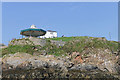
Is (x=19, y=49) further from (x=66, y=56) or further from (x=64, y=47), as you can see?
(x=66, y=56)

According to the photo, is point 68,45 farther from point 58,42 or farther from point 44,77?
point 44,77

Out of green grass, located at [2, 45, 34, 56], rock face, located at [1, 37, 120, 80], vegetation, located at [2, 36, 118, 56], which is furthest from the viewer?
vegetation, located at [2, 36, 118, 56]

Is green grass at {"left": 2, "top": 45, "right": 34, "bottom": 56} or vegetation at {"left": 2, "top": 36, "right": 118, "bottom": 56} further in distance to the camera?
vegetation at {"left": 2, "top": 36, "right": 118, "bottom": 56}

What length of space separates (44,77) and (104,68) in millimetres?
10712

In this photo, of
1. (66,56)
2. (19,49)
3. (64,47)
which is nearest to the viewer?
(66,56)

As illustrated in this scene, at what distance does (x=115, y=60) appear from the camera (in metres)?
22.2

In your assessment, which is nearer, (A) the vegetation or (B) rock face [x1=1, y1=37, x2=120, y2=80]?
(B) rock face [x1=1, y1=37, x2=120, y2=80]

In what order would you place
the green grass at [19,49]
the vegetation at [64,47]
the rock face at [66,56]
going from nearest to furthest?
the rock face at [66,56]
the green grass at [19,49]
the vegetation at [64,47]

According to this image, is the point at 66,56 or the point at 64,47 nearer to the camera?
the point at 66,56

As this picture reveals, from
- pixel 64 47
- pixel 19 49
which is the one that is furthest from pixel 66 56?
pixel 19 49

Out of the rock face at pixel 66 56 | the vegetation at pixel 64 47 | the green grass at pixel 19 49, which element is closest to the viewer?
the rock face at pixel 66 56

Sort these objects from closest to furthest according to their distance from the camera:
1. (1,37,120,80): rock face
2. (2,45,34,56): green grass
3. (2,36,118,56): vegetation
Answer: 1. (1,37,120,80): rock face
2. (2,45,34,56): green grass
3. (2,36,118,56): vegetation

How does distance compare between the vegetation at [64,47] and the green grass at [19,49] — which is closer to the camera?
the green grass at [19,49]

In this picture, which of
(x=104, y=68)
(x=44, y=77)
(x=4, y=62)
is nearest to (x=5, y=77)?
(x=44, y=77)
